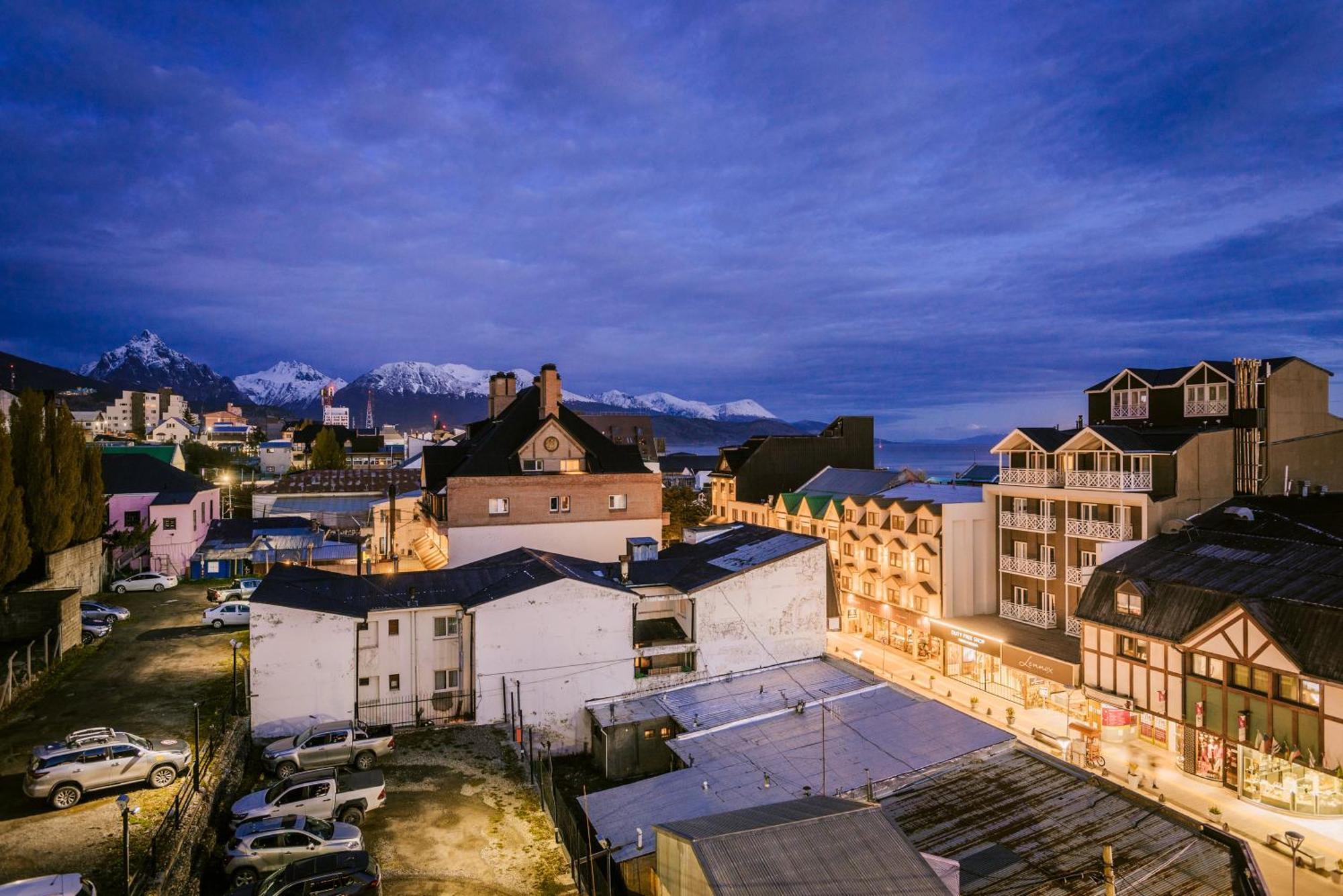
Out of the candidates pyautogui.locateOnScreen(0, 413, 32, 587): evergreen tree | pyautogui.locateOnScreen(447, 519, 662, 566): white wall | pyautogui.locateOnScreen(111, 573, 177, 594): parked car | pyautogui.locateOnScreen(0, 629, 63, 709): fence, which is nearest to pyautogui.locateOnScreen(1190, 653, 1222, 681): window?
pyautogui.locateOnScreen(447, 519, 662, 566): white wall

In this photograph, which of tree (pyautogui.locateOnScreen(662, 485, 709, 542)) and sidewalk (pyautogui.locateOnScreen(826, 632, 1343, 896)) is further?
tree (pyautogui.locateOnScreen(662, 485, 709, 542))

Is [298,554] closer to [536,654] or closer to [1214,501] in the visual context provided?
[536,654]

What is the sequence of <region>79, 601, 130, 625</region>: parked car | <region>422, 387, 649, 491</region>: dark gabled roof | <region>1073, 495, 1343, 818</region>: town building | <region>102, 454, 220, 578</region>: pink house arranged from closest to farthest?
<region>1073, 495, 1343, 818</region>: town building, <region>79, 601, 130, 625</region>: parked car, <region>422, 387, 649, 491</region>: dark gabled roof, <region>102, 454, 220, 578</region>: pink house

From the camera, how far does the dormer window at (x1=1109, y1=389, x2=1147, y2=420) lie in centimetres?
4272

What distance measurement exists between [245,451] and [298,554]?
11825 cm

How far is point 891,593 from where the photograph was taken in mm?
49312

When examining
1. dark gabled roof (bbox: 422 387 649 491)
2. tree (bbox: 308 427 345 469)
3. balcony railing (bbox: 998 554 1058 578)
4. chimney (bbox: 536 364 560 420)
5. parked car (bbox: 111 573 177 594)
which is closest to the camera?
balcony railing (bbox: 998 554 1058 578)

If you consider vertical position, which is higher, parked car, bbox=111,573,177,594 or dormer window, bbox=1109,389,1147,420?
dormer window, bbox=1109,389,1147,420

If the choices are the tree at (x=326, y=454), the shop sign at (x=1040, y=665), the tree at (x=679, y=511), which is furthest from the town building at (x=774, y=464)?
the tree at (x=326, y=454)

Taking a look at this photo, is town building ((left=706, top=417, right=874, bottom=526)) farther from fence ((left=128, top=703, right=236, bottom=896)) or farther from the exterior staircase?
fence ((left=128, top=703, right=236, bottom=896))

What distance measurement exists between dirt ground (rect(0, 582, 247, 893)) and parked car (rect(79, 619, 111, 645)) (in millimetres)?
459

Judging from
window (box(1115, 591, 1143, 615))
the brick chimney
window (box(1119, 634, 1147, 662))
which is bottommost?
window (box(1119, 634, 1147, 662))

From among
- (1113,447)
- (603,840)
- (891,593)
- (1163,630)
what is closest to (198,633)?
(603,840)

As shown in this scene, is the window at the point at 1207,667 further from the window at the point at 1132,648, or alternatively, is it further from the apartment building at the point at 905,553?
the apartment building at the point at 905,553
